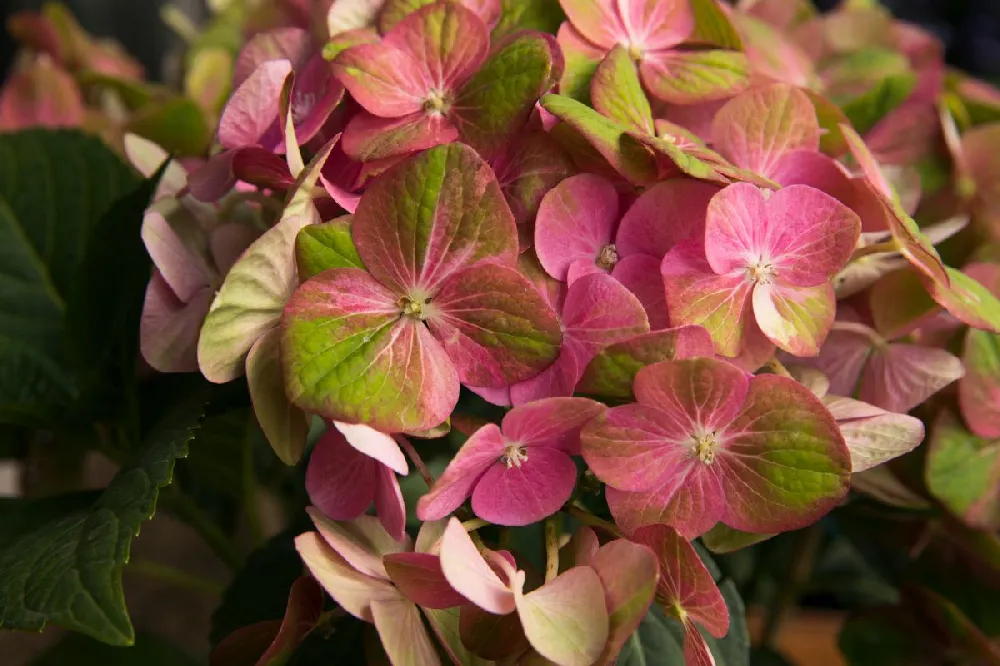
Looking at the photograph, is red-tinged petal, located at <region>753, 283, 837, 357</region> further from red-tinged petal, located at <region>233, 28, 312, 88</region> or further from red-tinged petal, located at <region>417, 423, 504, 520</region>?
red-tinged petal, located at <region>233, 28, 312, 88</region>

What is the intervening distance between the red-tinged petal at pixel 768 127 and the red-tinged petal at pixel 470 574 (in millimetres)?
189

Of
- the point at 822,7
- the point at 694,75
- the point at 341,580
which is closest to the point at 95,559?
the point at 341,580

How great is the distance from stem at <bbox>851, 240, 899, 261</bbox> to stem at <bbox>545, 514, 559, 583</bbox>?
0.16 metres

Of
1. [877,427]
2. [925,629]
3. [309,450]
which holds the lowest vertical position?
[925,629]

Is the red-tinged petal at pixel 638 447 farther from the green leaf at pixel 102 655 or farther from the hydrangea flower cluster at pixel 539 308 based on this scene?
the green leaf at pixel 102 655

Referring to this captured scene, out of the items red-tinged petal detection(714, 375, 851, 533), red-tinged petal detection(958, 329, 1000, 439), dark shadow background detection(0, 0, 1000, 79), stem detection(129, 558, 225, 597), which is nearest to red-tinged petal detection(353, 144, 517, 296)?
red-tinged petal detection(714, 375, 851, 533)

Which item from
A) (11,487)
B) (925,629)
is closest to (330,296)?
(925,629)

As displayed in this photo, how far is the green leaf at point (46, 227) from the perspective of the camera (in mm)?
473

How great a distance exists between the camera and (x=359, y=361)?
12.1 inches

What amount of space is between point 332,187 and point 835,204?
0.61 ft

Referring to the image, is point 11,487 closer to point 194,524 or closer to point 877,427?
point 194,524

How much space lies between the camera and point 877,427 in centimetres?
33

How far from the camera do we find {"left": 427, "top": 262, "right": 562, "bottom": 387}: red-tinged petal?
300 millimetres

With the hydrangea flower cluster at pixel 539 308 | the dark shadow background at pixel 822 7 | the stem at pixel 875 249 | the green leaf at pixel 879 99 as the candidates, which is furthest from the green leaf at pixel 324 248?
the dark shadow background at pixel 822 7
